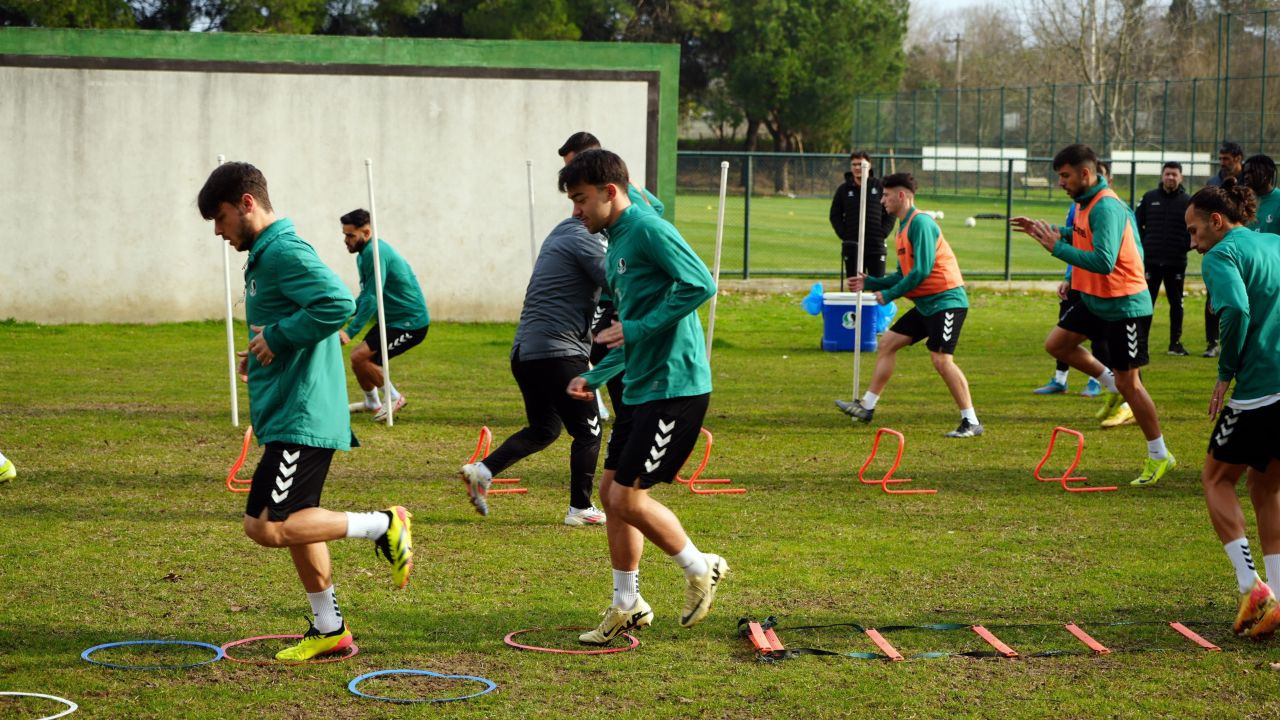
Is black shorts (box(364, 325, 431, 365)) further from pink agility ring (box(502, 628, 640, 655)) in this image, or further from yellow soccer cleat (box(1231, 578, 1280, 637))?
yellow soccer cleat (box(1231, 578, 1280, 637))

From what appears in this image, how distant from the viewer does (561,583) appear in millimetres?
6820

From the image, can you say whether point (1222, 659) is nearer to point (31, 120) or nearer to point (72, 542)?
point (72, 542)

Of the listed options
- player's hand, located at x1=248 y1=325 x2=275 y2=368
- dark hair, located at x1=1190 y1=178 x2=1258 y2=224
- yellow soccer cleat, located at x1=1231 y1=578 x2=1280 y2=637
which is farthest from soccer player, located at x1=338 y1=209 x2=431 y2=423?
yellow soccer cleat, located at x1=1231 y1=578 x2=1280 y2=637

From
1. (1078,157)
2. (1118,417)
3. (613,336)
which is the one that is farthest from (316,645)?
(1118,417)

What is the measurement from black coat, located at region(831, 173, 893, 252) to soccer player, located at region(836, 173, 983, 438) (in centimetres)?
Answer: 692

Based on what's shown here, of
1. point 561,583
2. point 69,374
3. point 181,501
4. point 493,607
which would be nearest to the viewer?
point 493,607

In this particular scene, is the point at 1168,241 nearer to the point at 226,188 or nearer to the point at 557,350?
the point at 557,350

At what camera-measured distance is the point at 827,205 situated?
3903cm

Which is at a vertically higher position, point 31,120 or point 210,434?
point 31,120

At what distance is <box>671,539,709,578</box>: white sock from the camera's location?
584cm

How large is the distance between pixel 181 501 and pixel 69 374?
6.28m

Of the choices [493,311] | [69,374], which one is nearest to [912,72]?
[493,311]

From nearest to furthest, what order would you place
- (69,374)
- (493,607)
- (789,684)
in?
(789,684), (493,607), (69,374)

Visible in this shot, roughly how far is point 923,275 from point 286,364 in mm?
6624
